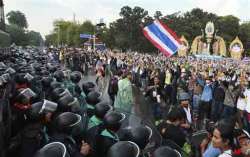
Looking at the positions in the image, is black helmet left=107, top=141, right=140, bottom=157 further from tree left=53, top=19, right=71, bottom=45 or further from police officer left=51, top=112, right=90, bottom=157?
tree left=53, top=19, right=71, bottom=45

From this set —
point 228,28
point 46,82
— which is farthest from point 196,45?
point 46,82

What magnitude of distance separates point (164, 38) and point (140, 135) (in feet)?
39.2

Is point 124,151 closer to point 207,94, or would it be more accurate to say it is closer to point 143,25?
point 207,94

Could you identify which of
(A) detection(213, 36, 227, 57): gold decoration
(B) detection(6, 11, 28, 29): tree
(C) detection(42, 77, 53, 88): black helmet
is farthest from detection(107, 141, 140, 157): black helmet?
(B) detection(6, 11, 28, 29): tree

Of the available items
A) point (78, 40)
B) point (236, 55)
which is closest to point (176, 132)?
point (236, 55)

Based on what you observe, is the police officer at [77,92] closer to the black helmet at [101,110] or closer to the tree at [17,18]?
the black helmet at [101,110]

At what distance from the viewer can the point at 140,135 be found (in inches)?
195

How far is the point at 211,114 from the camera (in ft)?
44.9

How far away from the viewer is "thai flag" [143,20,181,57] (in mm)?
16375

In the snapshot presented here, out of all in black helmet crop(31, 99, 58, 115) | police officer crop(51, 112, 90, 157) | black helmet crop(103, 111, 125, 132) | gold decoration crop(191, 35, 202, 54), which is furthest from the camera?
gold decoration crop(191, 35, 202, 54)

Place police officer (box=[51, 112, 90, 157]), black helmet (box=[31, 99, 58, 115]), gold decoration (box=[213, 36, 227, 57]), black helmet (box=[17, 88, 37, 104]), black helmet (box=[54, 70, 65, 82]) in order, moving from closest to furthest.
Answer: police officer (box=[51, 112, 90, 157]) < black helmet (box=[31, 99, 58, 115]) < black helmet (box=[17, 88, 37, 104]) < black helmet (box=[54, 70, 65, 82]) < gold decoration (box=[213, 36, 227, 57])

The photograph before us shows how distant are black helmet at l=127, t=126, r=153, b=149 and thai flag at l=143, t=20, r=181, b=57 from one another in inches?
444

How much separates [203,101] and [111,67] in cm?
1705

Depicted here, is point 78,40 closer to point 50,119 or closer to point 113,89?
point 113,89
